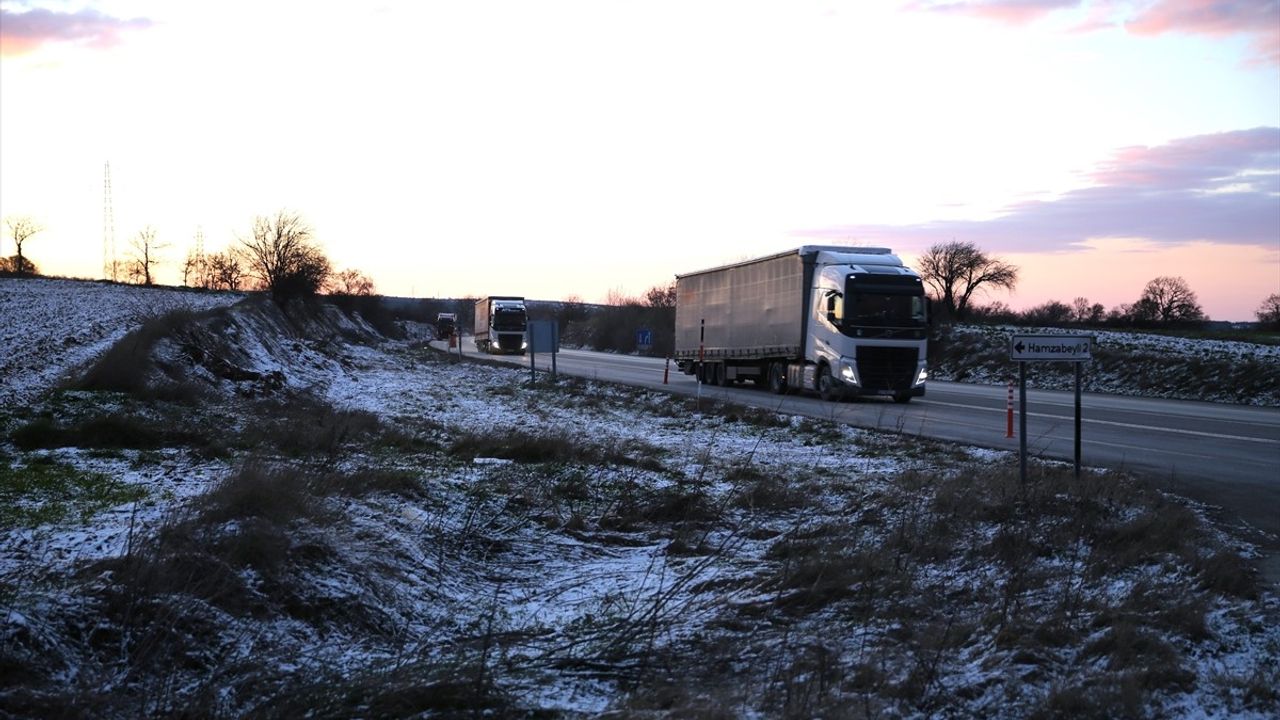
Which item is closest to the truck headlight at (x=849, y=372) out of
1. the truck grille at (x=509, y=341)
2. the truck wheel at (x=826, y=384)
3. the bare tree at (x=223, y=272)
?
the truck wheel at (x=826, y=384)

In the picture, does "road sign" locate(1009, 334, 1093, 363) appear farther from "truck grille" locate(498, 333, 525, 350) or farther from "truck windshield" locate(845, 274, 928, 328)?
"truck grille" locate(498, 333, 525, 350)

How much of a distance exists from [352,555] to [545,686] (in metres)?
2.43

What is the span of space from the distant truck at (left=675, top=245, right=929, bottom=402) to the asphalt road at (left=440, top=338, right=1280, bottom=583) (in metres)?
0.78

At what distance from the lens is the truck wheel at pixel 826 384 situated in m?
27.9

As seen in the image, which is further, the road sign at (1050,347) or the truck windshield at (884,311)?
the truck windshield at (884,311)

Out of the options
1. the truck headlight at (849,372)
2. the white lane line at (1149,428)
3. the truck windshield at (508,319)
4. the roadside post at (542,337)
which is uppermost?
the truck windshield at (508,319)

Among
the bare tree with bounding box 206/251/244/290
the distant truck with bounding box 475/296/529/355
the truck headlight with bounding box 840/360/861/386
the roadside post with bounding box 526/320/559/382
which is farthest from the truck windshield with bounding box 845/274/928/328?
the bare tree with bounding box 206/251/244/290

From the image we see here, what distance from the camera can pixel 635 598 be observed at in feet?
23.9

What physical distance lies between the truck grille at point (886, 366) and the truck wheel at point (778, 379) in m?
4.60

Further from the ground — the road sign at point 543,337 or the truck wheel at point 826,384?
the road sign at point 543,337

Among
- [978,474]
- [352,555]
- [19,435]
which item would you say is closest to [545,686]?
[352,555]

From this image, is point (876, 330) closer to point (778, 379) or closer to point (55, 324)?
point (778, 379)

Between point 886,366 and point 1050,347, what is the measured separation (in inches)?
635

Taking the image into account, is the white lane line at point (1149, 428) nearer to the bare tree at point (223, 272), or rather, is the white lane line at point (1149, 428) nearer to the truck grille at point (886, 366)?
the truck grille at point (886, 366)
